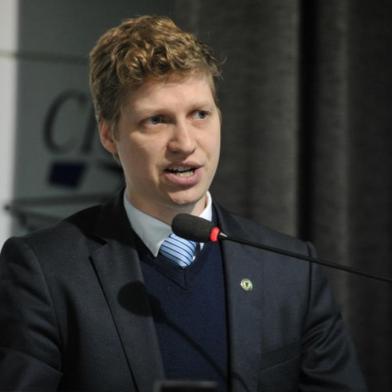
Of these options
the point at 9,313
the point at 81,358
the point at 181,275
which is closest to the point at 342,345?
the point at 181,275

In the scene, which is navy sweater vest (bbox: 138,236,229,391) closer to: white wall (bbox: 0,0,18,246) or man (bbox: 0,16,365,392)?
man (bbox: 0,16,365,392)

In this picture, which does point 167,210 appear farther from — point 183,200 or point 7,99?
point 7,99

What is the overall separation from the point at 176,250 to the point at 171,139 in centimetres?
20

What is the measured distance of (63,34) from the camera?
219 cm

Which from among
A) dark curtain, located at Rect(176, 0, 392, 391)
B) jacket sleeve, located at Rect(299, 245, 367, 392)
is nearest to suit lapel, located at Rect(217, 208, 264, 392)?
jacket sleeve, located at Rect(299, 245, 367, 392)

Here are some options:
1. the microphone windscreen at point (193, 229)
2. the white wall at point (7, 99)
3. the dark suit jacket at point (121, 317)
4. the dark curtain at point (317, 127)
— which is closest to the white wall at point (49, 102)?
the white wall at point (7, 99)

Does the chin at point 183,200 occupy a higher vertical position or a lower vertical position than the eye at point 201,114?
lower

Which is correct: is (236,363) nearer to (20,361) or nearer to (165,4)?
(20,361)

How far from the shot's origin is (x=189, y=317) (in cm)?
119

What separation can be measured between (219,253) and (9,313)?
38 centimetres

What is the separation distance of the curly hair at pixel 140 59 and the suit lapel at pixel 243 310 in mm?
296

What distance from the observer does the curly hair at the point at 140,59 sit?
1.16m

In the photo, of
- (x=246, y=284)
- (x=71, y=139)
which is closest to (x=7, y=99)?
(x=71, y=139)

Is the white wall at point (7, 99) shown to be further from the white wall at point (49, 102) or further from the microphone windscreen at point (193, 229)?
the microphone windscreen at point (193, 229)
